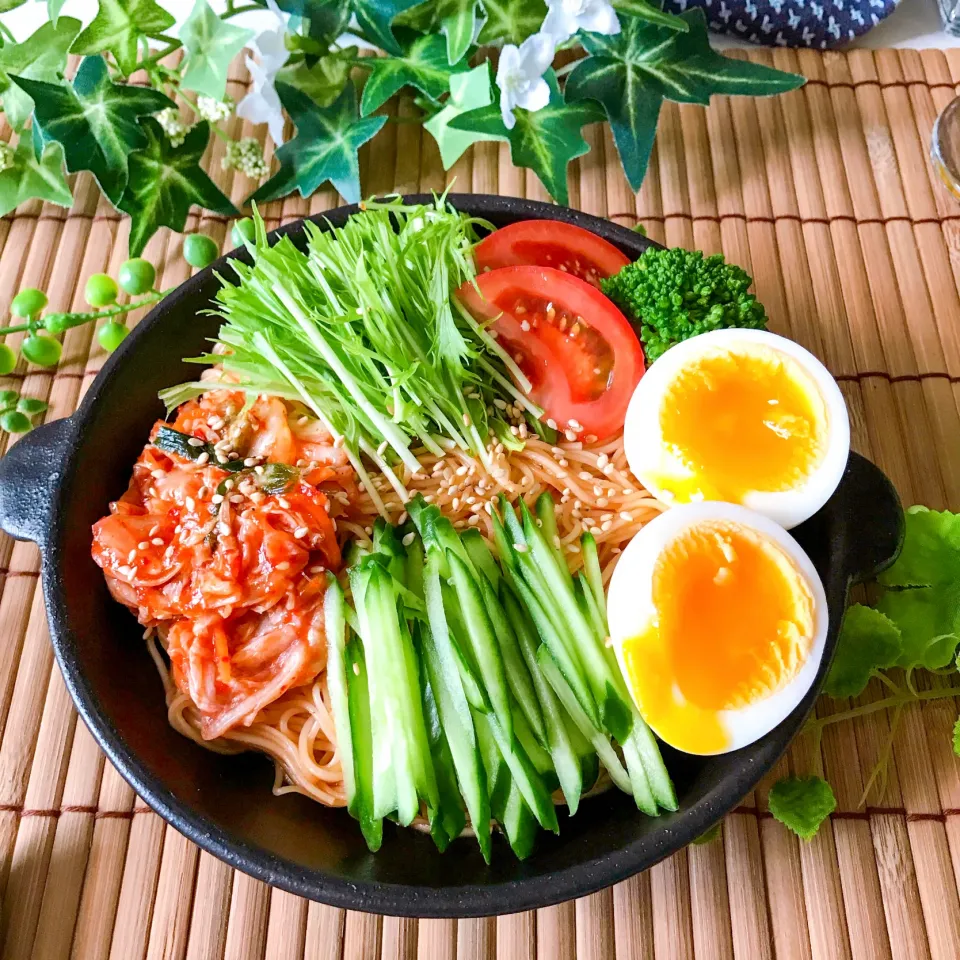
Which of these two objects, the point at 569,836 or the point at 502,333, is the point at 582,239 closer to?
the point at 502,333

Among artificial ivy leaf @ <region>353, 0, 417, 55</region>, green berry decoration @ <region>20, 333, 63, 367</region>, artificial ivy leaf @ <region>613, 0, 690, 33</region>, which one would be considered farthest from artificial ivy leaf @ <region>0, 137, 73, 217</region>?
artificial ivy leaf @ <region>613, 0, 690, 33</region>

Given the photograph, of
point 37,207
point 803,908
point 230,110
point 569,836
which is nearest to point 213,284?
point 230,110

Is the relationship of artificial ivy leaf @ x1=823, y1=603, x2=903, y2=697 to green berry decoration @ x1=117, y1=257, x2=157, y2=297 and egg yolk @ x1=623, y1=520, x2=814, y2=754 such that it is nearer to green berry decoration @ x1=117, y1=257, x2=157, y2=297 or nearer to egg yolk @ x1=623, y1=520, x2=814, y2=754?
egg yolk @ x1=623, y1=520, x2=814, y2=754

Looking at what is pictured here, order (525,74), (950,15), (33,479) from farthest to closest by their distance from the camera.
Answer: (950,15) → (525,74) → (33,479)

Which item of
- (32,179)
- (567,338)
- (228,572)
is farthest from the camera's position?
(32,179)

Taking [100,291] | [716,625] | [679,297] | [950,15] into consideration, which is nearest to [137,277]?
[100,291]

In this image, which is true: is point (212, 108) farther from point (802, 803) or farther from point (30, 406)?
point (802, 803)
